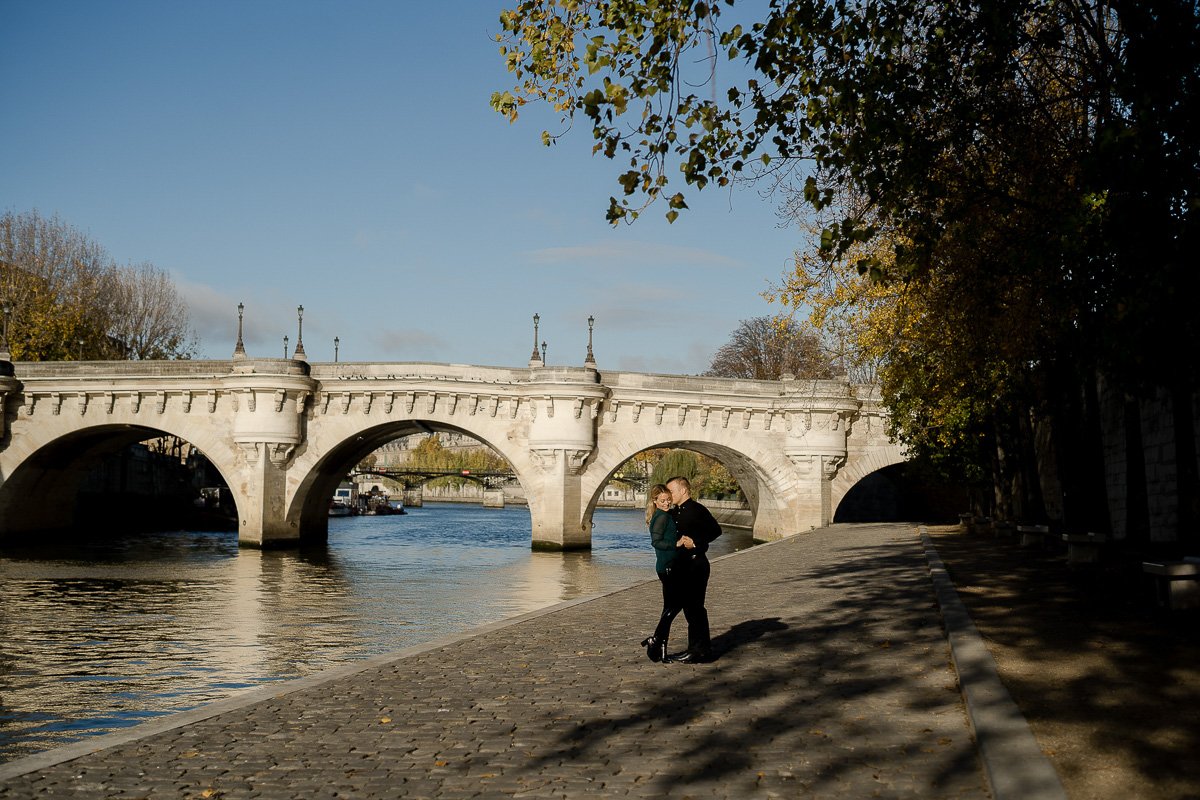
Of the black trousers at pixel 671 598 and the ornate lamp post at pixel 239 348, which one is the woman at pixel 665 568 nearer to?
the black trousers at pixel 671 598

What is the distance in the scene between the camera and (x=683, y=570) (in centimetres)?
1035

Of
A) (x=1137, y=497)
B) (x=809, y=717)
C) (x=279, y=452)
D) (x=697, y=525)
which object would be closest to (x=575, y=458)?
(x=279, y=452)

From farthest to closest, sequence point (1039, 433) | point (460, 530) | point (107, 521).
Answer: point (460, 530) < point (107, 521) < point (1039, 433)

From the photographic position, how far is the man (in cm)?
1031

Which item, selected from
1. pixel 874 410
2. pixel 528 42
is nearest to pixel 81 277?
pixel 874 410

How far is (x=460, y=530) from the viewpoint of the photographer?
64.5 metres

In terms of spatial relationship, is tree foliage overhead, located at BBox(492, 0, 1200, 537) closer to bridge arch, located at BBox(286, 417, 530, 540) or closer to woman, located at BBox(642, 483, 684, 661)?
woman, located at BBox(642, 483, 684, 661)

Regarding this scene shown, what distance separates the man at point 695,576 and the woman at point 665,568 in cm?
7

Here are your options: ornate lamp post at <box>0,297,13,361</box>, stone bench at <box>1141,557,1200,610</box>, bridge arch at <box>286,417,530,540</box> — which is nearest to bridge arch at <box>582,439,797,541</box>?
bridge arch at <box>286,417,530,540</box>

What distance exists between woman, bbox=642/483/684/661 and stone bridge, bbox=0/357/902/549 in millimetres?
27372

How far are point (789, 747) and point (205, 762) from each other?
138 inches

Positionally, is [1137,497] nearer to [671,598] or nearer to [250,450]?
[671,598]

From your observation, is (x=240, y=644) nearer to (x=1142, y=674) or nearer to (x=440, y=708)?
(x=440, y=708)

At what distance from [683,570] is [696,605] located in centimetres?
34
